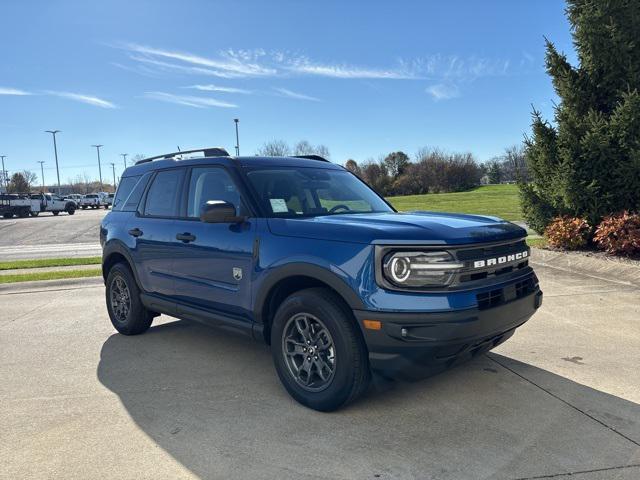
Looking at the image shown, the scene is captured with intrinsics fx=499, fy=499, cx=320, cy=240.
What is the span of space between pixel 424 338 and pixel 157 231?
9.83 feet

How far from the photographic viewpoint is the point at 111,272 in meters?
5.82

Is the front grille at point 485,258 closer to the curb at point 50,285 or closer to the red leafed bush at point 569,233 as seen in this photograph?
the red leafed bush at point 569,233

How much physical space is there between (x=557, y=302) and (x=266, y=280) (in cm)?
466

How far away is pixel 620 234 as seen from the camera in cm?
902

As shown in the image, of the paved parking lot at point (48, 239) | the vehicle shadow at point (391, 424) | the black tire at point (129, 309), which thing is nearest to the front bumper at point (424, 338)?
the vehicle shadow at point (391, 424)

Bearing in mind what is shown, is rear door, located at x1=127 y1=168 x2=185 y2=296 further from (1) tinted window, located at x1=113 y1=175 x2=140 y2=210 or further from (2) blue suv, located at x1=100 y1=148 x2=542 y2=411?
(1) tinted window, located at x1=113 y1=175 x2=140 y2=210

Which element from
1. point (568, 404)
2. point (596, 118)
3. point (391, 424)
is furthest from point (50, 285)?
point (596, 118)

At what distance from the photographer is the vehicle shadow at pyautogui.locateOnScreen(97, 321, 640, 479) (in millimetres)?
2826

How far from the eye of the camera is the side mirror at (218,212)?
3.80 m

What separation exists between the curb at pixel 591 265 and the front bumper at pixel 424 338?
226 inches

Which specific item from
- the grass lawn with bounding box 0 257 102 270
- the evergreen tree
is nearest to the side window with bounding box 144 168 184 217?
the grass lawn with bounding box 0 257 102 270

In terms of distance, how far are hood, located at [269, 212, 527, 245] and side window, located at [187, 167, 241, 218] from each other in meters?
0.61

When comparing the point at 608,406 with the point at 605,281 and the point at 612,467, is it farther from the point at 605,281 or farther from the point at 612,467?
the point at 605,281

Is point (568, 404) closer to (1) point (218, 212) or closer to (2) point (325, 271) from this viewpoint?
(2) point (325, 271)
